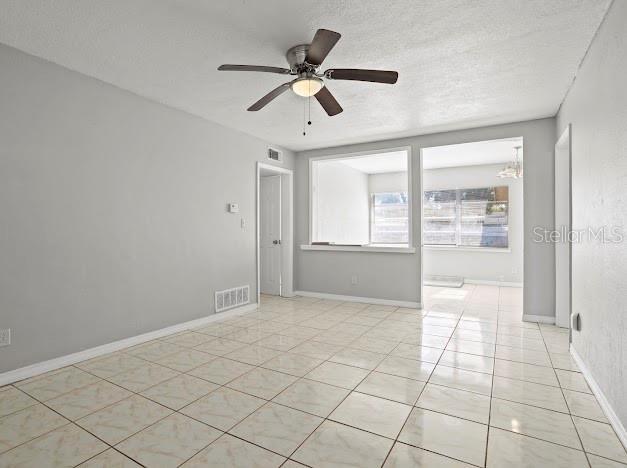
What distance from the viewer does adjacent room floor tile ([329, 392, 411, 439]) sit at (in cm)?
200

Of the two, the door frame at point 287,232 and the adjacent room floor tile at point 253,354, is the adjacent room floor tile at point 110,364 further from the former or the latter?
the door frame at point 287,232

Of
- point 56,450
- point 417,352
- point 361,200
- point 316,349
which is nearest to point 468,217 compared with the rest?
point 361,200

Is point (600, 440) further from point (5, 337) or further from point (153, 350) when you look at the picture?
point (5, 337)

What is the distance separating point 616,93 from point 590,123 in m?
0.63

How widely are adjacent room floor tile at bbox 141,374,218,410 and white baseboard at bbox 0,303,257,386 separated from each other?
98 centimetres

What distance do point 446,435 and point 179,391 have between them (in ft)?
5.88

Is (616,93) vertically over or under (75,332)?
over

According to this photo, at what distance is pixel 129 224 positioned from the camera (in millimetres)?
3395

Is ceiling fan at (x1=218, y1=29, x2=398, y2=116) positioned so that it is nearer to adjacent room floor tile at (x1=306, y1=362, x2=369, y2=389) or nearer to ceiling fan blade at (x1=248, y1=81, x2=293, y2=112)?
ceiling fan blade at (x1=248, y1=81, x2=293, y2=112)

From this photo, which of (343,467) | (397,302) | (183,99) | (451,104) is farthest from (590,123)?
(183,99)

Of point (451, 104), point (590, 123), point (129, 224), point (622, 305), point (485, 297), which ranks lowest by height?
point (485, 297)

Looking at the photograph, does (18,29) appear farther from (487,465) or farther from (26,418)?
(487,465)

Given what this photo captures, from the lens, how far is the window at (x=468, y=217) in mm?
7258

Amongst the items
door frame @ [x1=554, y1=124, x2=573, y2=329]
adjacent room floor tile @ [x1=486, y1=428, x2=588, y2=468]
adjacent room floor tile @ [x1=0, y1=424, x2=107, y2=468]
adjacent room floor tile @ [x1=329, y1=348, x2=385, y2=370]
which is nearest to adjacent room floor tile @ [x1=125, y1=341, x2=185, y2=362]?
adjacent room floor tile @ [x1=0, y1=424, x2=107, y2=468]
